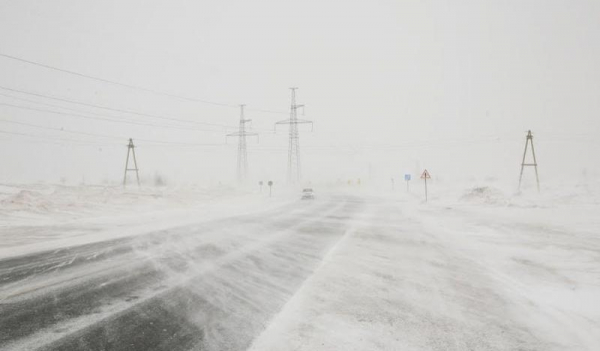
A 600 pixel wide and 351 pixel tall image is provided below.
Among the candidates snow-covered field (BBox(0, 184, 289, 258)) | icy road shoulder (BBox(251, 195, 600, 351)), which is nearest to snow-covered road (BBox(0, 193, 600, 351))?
icy road shoulder (BBox(251, 195, 600, 351))

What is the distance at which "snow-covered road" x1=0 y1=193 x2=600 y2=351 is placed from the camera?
10.9 ft

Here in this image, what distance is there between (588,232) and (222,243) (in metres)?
12.3

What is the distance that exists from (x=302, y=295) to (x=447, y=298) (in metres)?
2.28

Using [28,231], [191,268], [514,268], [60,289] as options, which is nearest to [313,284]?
[191,268]

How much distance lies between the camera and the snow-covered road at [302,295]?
332 centimetres

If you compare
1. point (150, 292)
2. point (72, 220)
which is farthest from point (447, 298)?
point (72, 220)

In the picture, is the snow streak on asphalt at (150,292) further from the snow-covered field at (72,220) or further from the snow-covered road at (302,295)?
the snow-covered field at (72,220)

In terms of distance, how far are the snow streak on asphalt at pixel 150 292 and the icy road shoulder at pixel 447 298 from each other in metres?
0.55

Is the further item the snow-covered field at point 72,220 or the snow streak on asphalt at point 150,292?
the snow-covered field at point 72,220

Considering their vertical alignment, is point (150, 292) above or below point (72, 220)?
below

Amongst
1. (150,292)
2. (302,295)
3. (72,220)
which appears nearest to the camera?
(302,295)

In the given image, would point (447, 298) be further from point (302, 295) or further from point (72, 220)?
point (72, 220)

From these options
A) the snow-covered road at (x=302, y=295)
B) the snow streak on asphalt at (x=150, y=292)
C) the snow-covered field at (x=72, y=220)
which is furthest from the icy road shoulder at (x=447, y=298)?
the snow-covered field at (x=72, y=220)

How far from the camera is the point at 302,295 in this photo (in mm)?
4609
